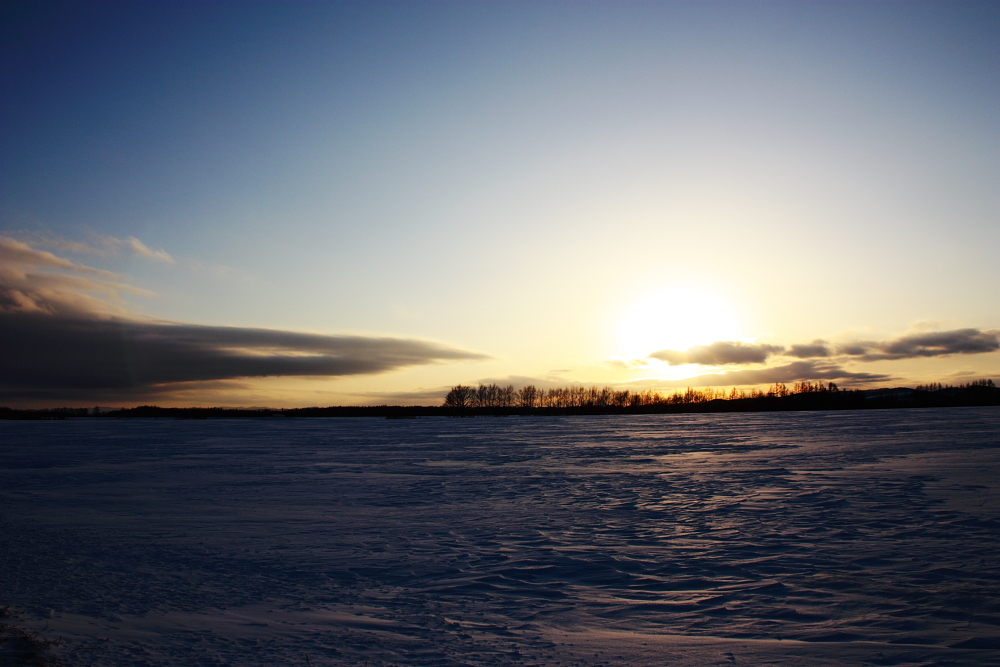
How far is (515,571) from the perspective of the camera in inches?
290

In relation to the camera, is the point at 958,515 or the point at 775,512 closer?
the point at 958,515

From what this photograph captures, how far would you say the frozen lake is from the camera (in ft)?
16.5

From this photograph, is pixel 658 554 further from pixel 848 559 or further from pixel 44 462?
pixel 44 462

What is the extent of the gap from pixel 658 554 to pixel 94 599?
6.37 meters

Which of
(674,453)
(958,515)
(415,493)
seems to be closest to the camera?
(958,515)

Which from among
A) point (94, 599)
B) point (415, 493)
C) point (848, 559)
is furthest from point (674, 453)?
point (94, 599)

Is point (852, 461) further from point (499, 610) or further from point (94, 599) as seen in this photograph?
point (94, 599)

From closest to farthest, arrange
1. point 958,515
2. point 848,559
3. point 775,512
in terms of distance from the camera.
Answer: point 848,559 < point 958,515 < point 775,512

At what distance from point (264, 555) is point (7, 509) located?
7.22 metres

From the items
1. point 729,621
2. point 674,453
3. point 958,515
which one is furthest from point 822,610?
point 674,453

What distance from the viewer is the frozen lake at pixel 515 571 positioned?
5039 mm

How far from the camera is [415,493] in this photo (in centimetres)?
1381

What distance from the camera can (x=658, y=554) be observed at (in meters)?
8.08

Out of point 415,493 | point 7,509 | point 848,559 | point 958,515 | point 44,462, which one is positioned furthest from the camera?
point 44,462
